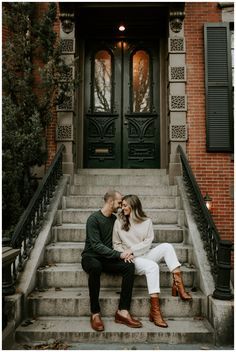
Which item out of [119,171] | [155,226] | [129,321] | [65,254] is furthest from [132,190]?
[129,321]

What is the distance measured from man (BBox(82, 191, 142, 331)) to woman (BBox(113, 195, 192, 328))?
11 centimetres

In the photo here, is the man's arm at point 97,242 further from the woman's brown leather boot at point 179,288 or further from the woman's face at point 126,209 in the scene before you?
the woman's brown leather boot at point 179,288

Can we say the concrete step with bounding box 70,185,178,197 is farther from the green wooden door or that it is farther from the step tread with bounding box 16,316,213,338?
the step tread with bounding box 16,316,213,338

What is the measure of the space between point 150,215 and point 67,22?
468cm

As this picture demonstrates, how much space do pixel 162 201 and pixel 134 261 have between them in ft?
7.56

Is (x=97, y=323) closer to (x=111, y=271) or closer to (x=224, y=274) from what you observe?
(x=111, y=271)

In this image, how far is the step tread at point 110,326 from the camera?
4.03 m

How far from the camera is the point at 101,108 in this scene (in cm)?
866

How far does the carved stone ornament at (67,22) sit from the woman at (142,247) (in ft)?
15.6

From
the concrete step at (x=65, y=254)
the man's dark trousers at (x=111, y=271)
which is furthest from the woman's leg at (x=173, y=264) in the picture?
the concrete step at (x=65, y=254)

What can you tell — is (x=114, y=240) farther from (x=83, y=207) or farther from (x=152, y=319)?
(x=83, y=207)

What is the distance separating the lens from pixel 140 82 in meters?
8.68

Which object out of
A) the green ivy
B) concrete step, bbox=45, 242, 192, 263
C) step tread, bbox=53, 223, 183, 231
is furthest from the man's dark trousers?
the green ivy

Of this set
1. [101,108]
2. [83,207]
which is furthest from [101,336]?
[101,108]
